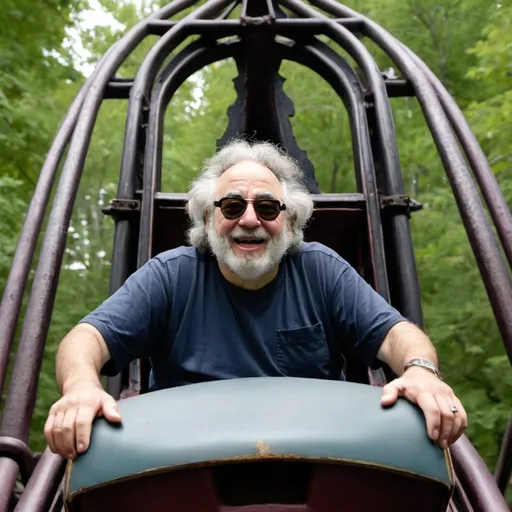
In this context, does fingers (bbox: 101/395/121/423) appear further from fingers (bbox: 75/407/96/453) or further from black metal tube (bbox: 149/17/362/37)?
black metal tube (bbox: 149/17/362/37)

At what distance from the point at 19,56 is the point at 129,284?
3656 millimetres

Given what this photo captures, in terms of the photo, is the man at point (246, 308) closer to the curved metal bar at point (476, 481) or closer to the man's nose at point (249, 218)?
the man's nose at point (249, 218)

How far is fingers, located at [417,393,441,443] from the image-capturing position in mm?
1070

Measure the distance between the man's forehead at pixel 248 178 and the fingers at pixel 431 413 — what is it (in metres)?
0.81

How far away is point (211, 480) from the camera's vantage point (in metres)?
1.05

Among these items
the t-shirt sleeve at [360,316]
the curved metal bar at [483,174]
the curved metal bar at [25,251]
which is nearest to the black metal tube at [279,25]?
the curved metal bar at [483,174]

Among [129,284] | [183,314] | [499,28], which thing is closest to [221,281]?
[183,314]

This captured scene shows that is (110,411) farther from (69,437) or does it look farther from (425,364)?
(425,364)

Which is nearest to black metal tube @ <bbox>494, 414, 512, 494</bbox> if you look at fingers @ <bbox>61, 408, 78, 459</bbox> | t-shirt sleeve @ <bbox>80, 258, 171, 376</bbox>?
t-shirt sleeve @ <bbox>80, 258, 171, 376</bbox>

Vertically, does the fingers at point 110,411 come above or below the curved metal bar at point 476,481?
above

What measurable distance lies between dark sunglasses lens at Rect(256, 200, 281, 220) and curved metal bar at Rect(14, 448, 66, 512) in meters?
0.79

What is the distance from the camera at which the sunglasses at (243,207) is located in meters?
1.70

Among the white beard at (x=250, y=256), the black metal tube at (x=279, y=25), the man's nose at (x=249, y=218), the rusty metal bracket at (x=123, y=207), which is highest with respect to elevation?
the black metal tube at (x=279, y=25)

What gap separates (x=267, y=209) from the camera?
1.72m
